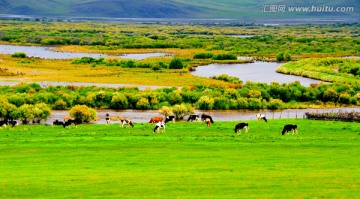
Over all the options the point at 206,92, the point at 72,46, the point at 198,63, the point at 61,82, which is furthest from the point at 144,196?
the point at 72,46

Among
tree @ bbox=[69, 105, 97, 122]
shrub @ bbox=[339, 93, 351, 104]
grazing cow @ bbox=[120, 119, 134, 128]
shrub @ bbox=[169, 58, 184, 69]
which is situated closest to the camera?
grazing cow @ bbox=[120, 119, 134, 128]

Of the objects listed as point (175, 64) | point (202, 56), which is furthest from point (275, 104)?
point (202, 56)

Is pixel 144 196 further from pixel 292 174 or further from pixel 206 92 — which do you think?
pixel 206 92

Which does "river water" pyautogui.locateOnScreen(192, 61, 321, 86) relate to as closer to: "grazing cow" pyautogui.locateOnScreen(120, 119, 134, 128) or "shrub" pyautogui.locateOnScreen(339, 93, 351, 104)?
"shrub" pyautogui.locateOnScreen(339, 93, 351, 104)

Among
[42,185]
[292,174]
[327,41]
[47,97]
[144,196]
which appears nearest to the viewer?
[144,196]

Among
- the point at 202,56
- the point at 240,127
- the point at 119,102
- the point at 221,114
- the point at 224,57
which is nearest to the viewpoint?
the point at 240,127

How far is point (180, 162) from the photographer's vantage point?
2392 cm

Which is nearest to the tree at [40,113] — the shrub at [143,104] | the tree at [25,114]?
the tree at [25,114]

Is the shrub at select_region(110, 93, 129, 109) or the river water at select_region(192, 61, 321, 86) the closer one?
the shrub at select_region(110, 93, 129, 109)

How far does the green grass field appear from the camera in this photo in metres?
19.1

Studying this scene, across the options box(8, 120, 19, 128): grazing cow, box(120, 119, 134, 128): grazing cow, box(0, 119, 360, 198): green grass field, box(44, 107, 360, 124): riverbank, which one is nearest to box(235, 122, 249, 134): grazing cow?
box(0, 119, 360, 198): green grass field

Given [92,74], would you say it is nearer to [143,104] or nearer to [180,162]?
[143,104]

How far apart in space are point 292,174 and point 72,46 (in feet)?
336

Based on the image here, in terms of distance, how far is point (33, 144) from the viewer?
2820 cm
